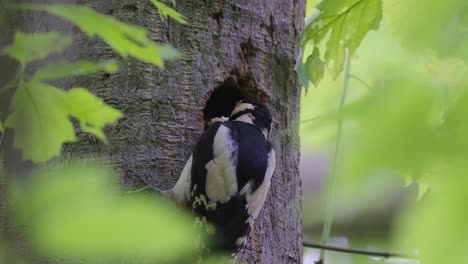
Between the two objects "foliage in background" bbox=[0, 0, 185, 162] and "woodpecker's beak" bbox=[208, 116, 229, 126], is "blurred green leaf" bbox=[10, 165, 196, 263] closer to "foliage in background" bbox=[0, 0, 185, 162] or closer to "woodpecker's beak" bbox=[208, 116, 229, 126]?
"foliage in background" bbox=[0, 0, 185, 162]

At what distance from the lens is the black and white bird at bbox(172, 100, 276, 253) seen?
1.84 metres

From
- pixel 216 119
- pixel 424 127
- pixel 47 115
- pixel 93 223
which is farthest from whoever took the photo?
pixel 216 119

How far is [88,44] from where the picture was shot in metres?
1.99

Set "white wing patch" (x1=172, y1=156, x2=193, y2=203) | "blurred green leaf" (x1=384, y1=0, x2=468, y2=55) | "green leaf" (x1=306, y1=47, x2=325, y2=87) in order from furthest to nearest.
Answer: "green leaf" (x1=306, y1=47, x2=325, y2=87) → "white wing patch" (x1=172, y1=156, x2=193, y2=203) → "blurred green leaf" (x1=384, y1=0, x2=468, y2=55)

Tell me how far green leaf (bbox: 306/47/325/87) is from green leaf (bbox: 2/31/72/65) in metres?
1.04

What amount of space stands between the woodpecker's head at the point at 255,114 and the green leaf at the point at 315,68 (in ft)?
Answer: 0.59

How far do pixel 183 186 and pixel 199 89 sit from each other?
0.94ft

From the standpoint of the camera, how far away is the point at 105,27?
1029 millimetres

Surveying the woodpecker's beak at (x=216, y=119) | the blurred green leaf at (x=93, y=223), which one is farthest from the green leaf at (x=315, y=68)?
the blurred green leaf at (x=93, y=223)

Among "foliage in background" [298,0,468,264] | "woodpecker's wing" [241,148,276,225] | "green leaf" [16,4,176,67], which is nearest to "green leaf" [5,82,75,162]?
"green leaf" [16,4,176,67]

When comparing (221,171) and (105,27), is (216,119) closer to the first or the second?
(221,171)

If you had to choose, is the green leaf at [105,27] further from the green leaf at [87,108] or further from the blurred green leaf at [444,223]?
the blurred green leaf at [444,223]

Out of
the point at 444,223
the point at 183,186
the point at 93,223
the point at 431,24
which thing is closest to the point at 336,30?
the point at 431,24

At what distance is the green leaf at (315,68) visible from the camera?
77.1 inches
